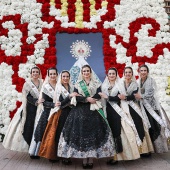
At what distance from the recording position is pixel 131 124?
4.05 m

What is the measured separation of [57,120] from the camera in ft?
13.5

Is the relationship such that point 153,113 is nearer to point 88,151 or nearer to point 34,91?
point 88,151

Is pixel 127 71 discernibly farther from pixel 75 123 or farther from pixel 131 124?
pixel 75 123

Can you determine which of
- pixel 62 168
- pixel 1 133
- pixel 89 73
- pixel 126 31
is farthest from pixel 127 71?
pixel 1 133

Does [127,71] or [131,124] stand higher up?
[127,71]

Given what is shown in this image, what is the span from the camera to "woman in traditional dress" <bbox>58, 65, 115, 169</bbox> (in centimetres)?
367

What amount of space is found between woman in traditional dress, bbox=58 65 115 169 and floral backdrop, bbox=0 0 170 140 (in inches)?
92.0

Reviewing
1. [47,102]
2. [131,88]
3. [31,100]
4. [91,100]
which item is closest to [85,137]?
[91,100]

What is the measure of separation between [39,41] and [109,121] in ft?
9.33

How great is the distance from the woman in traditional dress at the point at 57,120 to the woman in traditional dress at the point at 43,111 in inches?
4.7

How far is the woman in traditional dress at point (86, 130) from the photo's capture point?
12.1 feet

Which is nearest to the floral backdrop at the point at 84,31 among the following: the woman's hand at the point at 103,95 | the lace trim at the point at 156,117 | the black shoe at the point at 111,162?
the lace trim at the point at 156,117

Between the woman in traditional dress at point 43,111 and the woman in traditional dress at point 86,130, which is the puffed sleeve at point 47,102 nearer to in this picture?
the woman in traditional dress at point 43,111

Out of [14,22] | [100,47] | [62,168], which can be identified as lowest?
[62,168]
